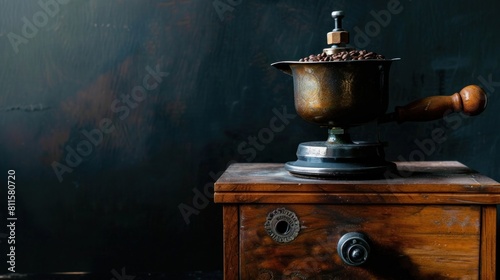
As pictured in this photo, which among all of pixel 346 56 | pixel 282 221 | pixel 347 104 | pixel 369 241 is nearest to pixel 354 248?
pixel 369 241

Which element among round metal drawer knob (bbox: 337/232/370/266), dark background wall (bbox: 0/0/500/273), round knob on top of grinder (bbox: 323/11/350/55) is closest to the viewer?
round metal drawer knob (bbox: 337/232/370/266)

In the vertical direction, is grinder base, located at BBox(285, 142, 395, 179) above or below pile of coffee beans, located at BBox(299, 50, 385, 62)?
Result: below

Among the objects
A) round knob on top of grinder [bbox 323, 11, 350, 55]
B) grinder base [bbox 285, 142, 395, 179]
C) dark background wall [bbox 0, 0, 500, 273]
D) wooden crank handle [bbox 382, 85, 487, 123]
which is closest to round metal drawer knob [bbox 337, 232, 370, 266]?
grinder base [bbox 285, 142, 395, 179]

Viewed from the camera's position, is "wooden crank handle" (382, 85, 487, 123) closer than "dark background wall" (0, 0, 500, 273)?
Yes

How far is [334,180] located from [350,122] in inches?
5.3

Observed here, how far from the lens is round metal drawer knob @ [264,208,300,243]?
1172 millimetres

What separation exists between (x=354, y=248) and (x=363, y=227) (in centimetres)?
6

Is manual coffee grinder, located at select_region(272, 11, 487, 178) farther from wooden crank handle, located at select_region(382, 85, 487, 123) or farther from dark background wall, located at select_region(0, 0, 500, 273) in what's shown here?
dark background wall, located at select_region(0, 0, 500, 273)

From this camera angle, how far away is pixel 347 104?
120cm

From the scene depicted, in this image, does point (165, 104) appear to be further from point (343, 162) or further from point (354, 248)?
point (354, 248)

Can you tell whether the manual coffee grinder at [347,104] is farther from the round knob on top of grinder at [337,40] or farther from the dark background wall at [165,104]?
the dark background wall at [165,104]

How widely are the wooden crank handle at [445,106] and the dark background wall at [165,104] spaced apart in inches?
16.2

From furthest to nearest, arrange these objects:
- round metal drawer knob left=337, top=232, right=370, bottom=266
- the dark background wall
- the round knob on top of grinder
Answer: the dark background wall < the round knob on top of grinder < round metal drawer knob left=337, top=232, right=370, bottom=266

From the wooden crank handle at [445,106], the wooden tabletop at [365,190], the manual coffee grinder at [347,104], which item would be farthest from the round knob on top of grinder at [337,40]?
the wooden tabletop at [365,190]
